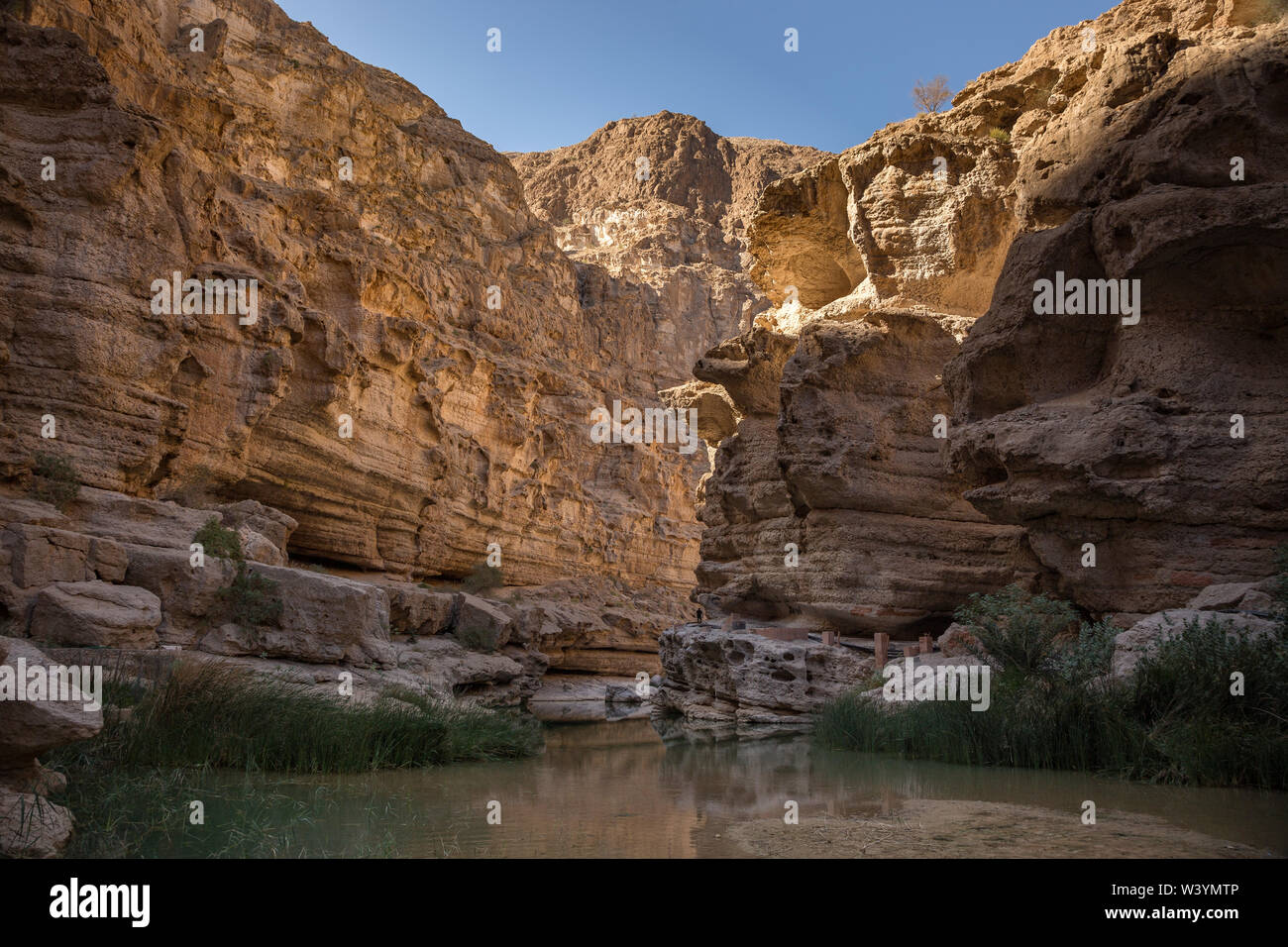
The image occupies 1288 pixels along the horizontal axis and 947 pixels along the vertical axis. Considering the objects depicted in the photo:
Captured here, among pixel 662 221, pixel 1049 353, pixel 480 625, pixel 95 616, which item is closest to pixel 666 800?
pixel 95 616

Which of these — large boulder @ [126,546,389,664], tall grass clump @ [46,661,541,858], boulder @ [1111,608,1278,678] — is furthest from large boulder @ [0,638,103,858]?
boulder @ [1111,608,1278,678]

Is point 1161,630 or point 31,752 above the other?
point 1161,630

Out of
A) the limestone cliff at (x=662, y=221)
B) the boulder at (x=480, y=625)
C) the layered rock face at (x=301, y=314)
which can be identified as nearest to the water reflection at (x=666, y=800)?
the layered rock face at (x=301, y=314)

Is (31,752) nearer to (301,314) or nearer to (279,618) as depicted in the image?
(279,618)

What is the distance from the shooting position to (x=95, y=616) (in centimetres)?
845

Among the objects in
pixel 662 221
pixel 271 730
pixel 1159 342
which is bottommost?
pixel 271 730

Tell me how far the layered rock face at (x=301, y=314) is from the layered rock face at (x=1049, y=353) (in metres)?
10.8

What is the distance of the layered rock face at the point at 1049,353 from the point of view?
11195 millimetres

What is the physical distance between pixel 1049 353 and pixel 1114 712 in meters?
7.36

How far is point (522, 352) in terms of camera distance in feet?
136

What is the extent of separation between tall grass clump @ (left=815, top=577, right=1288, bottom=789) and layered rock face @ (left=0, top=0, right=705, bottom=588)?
1258cm

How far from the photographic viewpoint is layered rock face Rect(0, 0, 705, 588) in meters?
13.1
